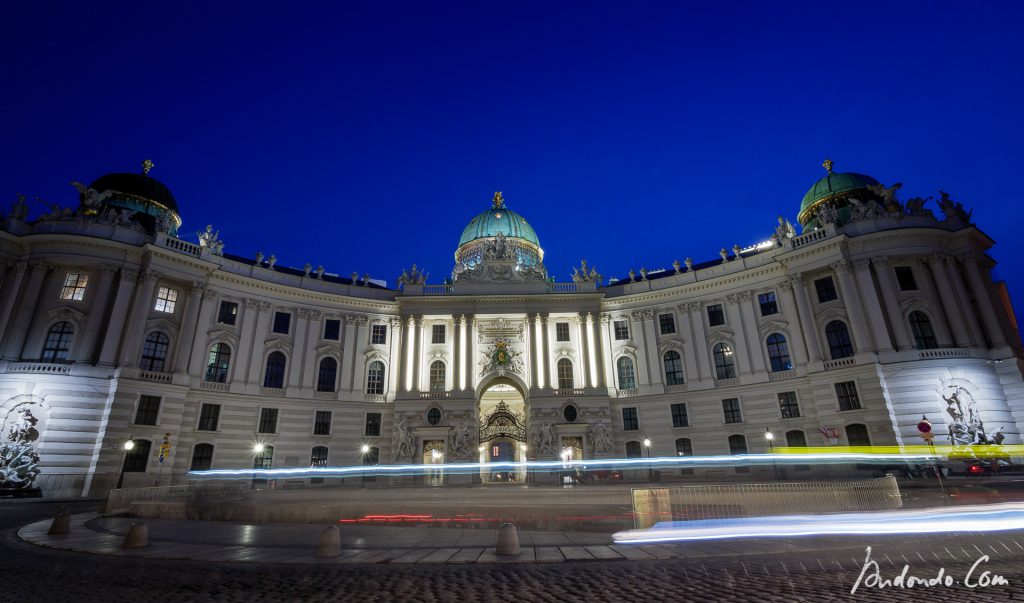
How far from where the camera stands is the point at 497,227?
56.5 meters

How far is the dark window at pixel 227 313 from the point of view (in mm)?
39825

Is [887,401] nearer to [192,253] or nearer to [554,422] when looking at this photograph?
[554,422]

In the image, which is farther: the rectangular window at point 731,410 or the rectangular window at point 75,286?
the rectangular window at point 731,410

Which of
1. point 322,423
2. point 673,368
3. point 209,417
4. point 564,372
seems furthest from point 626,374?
point 209,417

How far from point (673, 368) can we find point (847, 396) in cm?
1311

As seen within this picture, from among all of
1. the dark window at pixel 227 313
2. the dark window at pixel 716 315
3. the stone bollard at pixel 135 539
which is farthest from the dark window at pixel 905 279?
the dark window at pixel 227 313

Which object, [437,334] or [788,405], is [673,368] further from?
[437,334]

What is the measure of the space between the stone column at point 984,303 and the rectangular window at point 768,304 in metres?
13.7

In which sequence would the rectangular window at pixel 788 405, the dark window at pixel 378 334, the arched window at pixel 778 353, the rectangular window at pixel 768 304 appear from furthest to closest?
the dark window at pixel 378 334, the rectangular window at pixel 768 304, the arched window at pixel 778 353, the rectangular window at pixel 788 405

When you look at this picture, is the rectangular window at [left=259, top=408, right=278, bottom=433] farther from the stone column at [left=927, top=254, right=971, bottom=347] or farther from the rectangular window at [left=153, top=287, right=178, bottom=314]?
the stone column at [left=927, top=254, right=971, bottom=347]

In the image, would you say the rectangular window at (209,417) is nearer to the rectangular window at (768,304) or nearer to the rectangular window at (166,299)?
the rectangular window at (166,299)

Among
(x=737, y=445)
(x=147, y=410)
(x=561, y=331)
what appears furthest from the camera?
(x=561, y=331)

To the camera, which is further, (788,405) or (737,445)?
(737,445)

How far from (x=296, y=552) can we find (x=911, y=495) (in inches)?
919
